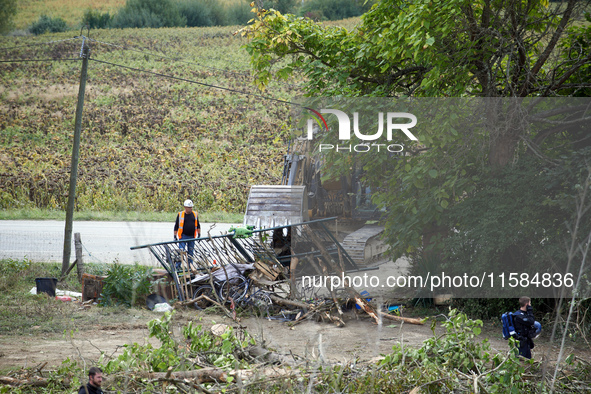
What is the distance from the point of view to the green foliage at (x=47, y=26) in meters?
56.4

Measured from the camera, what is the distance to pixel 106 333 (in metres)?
7.79

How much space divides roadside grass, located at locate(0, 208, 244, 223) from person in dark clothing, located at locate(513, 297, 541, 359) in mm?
14113

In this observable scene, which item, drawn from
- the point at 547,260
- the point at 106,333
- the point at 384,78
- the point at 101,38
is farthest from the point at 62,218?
the point at 101,38

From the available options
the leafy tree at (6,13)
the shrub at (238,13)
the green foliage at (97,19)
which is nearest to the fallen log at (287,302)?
the leafy tree at (6,13)

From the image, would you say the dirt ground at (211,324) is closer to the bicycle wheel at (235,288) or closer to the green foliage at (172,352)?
the bicycle wheel at (235,288)

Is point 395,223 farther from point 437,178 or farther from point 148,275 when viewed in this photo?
point 148,275

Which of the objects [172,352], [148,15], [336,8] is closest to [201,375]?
[172,352]

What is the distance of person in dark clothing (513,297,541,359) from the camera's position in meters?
5.79

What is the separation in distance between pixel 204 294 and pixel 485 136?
217 inches

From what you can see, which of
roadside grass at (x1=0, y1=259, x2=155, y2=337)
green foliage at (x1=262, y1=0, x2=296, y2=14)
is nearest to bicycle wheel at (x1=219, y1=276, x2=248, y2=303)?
roadside grass at (x1=0, y1=259, x2=155, y2=337)

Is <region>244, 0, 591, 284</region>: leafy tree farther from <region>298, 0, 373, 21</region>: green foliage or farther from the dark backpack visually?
<region>298, 0, 373, 21</region>: green foliage

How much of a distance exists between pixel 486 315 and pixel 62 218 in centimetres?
1575

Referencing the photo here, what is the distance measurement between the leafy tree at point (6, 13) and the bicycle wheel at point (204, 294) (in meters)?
51.4

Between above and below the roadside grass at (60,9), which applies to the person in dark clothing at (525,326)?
below
